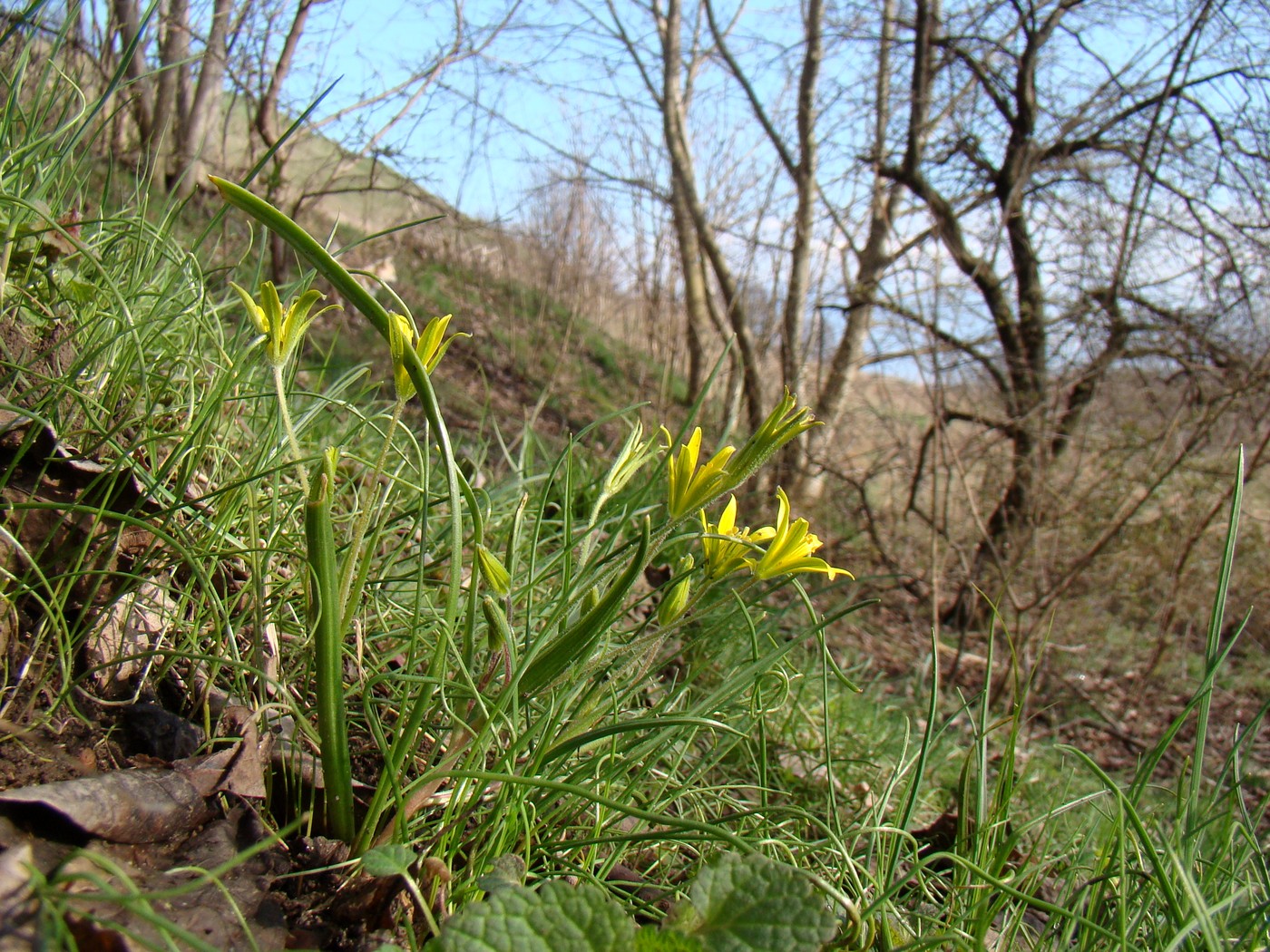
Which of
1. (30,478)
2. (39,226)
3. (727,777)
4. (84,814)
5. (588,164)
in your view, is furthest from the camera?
(588,164)

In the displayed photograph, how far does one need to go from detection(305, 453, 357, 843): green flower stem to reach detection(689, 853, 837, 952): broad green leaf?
1.22 feet

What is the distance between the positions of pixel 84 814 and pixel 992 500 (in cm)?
563

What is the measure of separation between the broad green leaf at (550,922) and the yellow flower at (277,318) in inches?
22.9

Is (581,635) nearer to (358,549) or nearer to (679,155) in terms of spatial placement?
(358,549)

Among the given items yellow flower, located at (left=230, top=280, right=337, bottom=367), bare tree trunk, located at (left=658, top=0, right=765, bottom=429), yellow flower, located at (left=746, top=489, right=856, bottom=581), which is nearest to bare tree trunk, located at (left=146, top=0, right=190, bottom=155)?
yellow flower, located at (left=230, top=280, right=337, bottom=367)

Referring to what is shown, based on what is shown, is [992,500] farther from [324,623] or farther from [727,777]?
[324,623]

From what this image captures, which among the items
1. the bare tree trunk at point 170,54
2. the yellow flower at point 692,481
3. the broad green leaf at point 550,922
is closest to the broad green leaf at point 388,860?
the broad green leaf at point 550,922

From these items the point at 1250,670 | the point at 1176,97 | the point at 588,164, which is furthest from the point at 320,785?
the point at 588,164

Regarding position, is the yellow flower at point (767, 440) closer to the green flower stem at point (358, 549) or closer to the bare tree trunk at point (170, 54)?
the green flower stem at point (358, 549)

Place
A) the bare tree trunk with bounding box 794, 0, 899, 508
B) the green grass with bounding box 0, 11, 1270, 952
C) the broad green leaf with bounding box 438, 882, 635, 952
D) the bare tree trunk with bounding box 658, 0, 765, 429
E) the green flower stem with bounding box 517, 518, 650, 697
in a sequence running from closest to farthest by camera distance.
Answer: the broad green leaf with bounding box 438, 882, 635, 952
the green flower stem with bounding box 517, 518, 650, 697
the green grass with bounding box 0, 11, 1270, 952
the bare tree trunk with bounding box 794, 0, 899, 508
the bare tree trunk with bounding box 658, 0, 765, 429

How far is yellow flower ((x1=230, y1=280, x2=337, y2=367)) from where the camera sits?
2.95 ft

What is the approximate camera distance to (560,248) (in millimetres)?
8469

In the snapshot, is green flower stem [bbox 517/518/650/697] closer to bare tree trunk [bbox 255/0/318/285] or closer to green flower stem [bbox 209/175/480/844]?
green flower stem [bbox 209/175/480/844]

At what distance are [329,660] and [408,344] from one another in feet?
1.02
